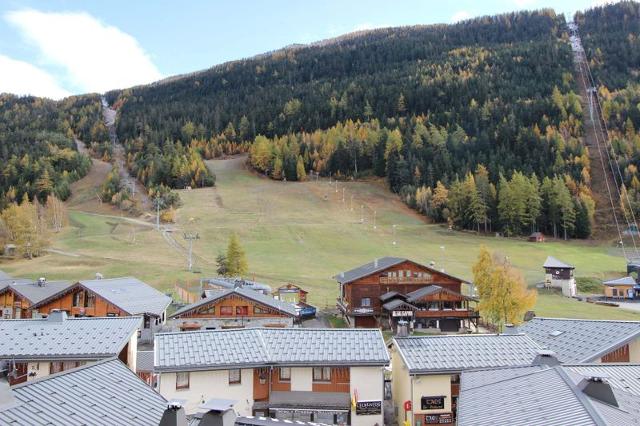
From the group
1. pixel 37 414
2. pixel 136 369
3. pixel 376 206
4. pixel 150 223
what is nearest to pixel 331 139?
A: pixel 376 206

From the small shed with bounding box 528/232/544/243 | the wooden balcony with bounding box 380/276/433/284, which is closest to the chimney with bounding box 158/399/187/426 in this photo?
the wooden balcony with bounding box 380/276/433/284

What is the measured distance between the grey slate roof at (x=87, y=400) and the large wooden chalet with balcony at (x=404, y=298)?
40460 mm

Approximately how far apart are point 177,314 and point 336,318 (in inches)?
776

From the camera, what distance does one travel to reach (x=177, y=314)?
172 feet

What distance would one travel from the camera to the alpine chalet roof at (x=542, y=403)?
47.4 ft

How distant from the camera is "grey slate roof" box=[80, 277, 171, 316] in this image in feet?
173

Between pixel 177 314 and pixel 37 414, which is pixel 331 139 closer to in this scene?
pixel 177 314

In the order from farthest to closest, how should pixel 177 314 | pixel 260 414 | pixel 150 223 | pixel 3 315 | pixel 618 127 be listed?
pixel 618 127 < pixel 150 223 < pixel 3 315 < pixel 177 314 < pixel 260 414

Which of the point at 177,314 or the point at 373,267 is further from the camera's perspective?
the point at 373,267

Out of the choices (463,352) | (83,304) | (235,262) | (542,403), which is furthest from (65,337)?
(235,262)

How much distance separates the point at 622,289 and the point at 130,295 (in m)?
63.8

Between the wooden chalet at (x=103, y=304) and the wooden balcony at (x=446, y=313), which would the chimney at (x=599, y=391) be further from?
the wooden chalet at (x=103, y=304)

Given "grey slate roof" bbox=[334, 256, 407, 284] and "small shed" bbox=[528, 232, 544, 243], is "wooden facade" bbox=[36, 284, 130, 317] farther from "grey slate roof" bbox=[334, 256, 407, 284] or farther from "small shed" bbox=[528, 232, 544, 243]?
"small shed" bbox=[528, 232, 544, 243]

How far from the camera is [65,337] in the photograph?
3084 centimetres
